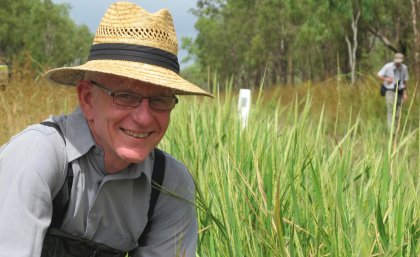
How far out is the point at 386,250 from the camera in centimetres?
180

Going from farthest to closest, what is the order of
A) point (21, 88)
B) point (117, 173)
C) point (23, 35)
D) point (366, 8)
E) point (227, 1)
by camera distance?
point (23, 35) < point (227, 1) < point (366, 8) < point (21, 88) < point (117, 173)

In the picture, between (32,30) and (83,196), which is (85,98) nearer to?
(83,196)

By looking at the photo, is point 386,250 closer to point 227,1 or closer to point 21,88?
point 21,88

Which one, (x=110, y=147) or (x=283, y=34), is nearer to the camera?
(x=110, y=147)

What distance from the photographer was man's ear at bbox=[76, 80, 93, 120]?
1.92m

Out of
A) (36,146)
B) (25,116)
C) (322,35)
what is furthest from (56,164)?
(322,35)

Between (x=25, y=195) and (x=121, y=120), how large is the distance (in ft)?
1.21

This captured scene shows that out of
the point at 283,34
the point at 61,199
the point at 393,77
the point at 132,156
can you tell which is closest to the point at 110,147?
the point at 132,156

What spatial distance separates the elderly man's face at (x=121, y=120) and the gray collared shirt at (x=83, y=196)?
0.12 feet

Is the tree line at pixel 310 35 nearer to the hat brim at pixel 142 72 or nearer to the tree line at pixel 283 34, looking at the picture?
the tree line at pixel 283 34

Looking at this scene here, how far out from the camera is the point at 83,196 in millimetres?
1847

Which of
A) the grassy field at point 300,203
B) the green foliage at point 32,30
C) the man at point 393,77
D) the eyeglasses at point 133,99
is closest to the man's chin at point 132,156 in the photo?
the eyeglasses at point 133,99

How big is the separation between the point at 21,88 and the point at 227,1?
125ft

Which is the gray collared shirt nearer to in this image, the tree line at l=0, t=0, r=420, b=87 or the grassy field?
the grassy field
